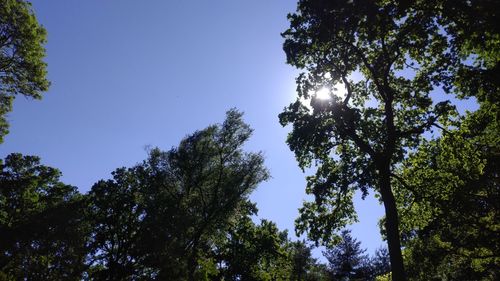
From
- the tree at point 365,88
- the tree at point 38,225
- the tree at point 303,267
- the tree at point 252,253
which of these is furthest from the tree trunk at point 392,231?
the tree at point 303,267

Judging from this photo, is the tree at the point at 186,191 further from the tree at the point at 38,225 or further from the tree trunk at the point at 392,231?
the tree trunk at the point at 392,231

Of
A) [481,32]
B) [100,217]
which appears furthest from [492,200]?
[100,217]

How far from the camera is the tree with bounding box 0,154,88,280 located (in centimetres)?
2564

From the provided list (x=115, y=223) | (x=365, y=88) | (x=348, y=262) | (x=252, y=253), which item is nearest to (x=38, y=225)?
(x=115, y=223)

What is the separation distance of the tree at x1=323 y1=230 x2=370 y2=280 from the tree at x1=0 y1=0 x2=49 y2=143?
160 ft

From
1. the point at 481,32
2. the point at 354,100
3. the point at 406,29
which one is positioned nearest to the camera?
the point at 481,32

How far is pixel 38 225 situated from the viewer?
3275cm

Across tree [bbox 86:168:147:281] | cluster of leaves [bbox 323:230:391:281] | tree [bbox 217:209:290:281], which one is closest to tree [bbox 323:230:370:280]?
cluster of leaves [bbox 323:230:391:281]

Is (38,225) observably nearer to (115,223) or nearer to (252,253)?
(115,223)

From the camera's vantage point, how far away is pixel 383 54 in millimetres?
18125

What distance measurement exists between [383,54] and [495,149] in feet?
34.7

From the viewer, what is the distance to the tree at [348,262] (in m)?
59.0

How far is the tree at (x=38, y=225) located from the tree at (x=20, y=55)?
9.57 m

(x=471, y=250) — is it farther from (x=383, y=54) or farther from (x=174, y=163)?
(x=174, y=163)
